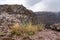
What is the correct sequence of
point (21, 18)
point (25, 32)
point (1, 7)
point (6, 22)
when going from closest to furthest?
point (25, 32), point (6, 22), point (21, 18), point (1, 7)

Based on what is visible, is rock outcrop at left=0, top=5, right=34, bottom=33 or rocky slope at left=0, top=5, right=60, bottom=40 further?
rock outcrop at left=0, top=5, right=34, bottom=33

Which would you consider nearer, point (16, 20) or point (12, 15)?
point (16, 20)

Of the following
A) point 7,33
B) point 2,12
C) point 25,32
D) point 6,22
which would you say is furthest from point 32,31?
point 2,12

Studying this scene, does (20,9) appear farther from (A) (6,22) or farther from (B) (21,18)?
(A) (6,22)

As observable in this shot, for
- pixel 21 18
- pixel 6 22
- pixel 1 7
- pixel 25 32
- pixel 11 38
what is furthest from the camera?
pixel 1 7

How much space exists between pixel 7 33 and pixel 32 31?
5.14 ft

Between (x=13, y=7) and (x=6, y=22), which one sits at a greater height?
(x=13, y=7)

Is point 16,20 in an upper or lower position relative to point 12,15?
lower

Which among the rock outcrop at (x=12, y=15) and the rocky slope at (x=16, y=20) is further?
the rock outcrop at (x=12, y=15)

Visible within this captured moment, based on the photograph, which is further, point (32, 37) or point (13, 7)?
point (13, 7)

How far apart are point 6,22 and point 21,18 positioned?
1799 mm

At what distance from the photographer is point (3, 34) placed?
12.7 m

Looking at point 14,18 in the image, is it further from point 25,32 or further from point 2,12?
point 25,32

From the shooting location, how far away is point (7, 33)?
42.1 feet
